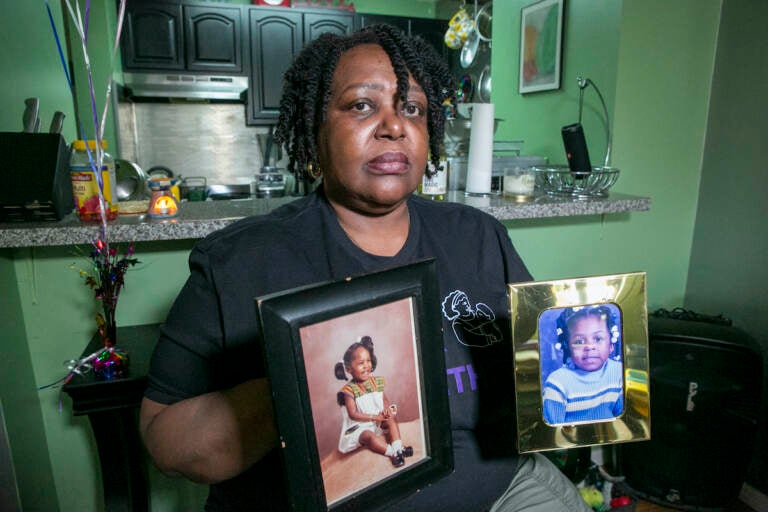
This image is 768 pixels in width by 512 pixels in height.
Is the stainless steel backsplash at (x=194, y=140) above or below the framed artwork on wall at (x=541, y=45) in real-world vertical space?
below

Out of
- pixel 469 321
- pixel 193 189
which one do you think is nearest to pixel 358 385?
pixel 469 321

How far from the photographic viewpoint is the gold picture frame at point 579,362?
0.72 metres

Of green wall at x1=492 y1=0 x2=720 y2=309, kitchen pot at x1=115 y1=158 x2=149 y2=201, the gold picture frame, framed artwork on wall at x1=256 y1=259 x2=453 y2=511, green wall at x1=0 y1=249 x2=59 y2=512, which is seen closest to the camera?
framed artwork on wall at x1=256 y1=259 x2=453 y2=511

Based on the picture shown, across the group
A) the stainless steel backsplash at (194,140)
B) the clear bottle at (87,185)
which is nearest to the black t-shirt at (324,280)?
the clear bottle at (87,185)

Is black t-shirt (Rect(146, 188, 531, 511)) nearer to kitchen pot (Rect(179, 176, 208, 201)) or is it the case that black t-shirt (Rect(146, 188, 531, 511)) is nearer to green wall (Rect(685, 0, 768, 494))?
green wall (Rect(685, 0, 768, 494))

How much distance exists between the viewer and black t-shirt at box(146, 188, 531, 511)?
79cm

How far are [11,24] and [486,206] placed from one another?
143cm

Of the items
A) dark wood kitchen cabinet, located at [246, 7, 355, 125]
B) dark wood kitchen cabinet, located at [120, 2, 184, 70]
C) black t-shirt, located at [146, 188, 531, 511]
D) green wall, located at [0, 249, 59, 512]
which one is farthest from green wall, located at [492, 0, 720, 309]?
dark wood kitchen cabinet, located at [120, 2, 184, 70]

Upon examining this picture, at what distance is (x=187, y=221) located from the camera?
1184 mm

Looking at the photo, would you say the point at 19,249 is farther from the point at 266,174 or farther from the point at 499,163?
the point at 266,174

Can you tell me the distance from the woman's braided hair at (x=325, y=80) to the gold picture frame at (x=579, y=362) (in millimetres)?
427

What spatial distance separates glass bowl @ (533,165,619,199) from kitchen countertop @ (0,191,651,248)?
0.18ft

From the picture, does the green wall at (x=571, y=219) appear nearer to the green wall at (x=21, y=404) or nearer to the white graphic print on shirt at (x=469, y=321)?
the green wall at (x=21, y=404)

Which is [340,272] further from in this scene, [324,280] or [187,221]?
[187,221]
